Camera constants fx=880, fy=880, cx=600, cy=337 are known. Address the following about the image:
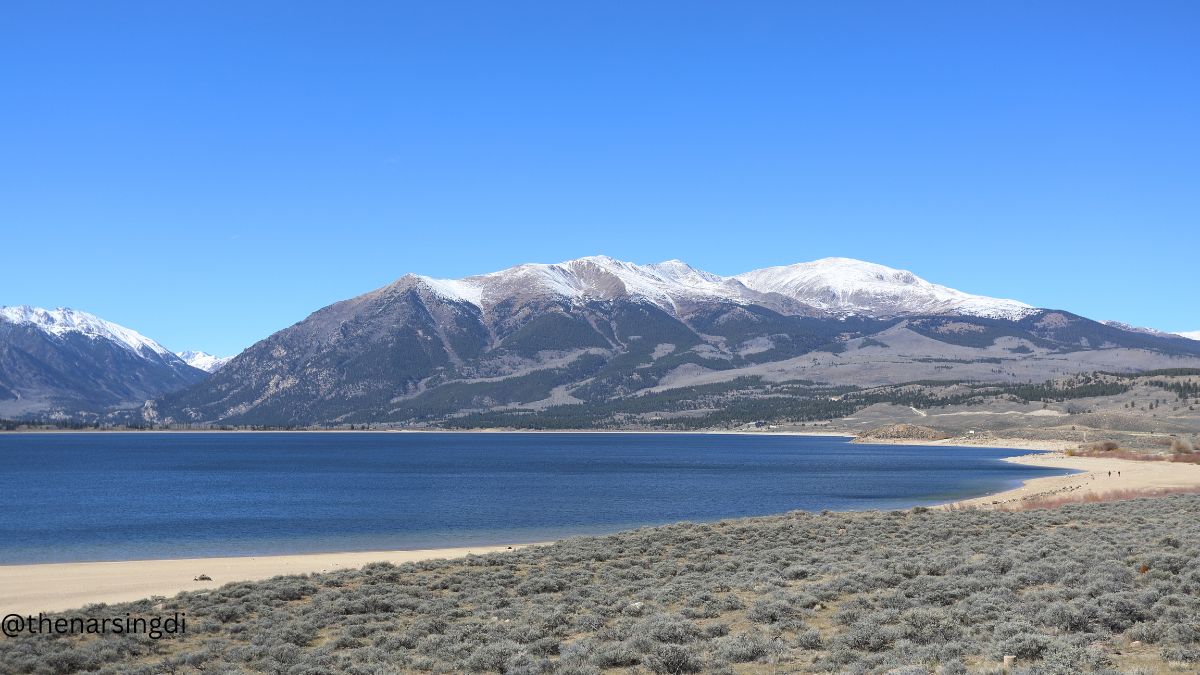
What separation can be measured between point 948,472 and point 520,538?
96.7 metres

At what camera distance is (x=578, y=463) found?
169 metres

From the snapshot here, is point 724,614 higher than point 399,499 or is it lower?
higher

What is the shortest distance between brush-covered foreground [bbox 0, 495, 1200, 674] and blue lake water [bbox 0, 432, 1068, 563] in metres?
24.6

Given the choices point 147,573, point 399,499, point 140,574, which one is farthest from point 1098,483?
point 140,574

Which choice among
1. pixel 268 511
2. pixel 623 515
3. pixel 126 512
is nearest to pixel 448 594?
pixel 623 515

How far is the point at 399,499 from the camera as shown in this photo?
9150 centimetres

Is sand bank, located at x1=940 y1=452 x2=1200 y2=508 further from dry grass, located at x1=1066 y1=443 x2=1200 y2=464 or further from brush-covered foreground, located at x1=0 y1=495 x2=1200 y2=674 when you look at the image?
brush-covered foreground, located at x1=0 y1=495 x2=1200 y2=674

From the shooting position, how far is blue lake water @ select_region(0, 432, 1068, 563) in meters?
59.7

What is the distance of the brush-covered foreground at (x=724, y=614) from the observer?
19.4 meters

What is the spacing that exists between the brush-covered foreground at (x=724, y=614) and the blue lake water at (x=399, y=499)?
24565mm

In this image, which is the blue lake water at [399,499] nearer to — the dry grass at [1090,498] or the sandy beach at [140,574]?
the sandy beach at [140,574]

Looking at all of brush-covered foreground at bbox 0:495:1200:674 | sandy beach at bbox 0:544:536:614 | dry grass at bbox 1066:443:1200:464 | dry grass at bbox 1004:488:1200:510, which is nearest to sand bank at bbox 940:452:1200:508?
dry grass at bbox 1004:488:1200:510

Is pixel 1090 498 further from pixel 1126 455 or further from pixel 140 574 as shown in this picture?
pixel 1126 455

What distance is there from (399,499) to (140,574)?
165 feet
